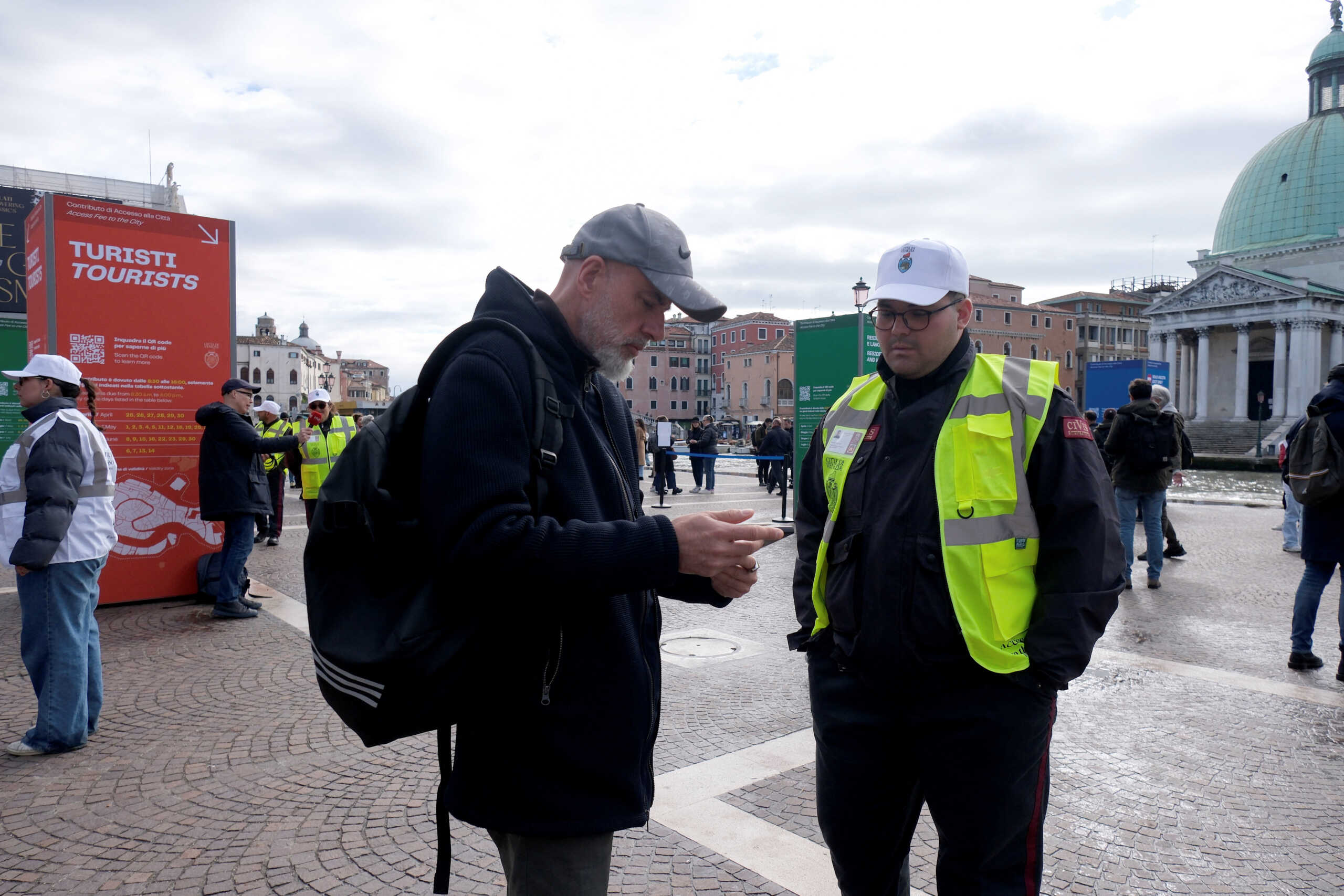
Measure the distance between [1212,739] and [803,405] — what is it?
7.63 meters

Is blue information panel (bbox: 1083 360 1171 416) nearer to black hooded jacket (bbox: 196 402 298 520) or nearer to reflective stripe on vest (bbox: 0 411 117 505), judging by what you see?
black hooded jacket (bbox: 196 402 298 520)

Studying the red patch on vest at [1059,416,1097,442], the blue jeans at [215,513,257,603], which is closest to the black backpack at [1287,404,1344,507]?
Answer: the red patch on vest at [1059,416,1097,442]

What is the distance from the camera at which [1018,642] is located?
2184 mm

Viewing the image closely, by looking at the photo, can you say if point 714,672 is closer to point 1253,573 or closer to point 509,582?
point 509,582

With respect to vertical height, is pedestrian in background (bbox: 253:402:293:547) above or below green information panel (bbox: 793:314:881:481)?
below

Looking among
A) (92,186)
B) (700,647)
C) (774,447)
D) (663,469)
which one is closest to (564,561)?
(700,647)

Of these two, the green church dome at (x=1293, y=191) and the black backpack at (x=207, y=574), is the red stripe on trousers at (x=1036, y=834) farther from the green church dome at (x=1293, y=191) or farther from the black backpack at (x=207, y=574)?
the green church dome at (x=1293, y=191)

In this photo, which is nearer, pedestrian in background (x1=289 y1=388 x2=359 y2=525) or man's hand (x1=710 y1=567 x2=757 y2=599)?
man's hand (x1=710 y1=567 x2=757 y2=599)

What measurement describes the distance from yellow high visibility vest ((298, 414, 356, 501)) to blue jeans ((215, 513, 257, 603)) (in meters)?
1.96

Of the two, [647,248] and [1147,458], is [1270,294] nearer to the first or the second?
[1147,458]

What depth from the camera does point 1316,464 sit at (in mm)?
5438

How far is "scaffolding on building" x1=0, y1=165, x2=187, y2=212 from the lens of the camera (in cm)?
5072

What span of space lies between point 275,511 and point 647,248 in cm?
1221

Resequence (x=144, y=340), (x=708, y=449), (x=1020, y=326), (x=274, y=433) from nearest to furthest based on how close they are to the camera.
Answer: (x=144, y=340) < (x=274, y=433) < (x=708, y=449) < (x=1020, y=326)
